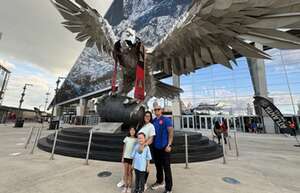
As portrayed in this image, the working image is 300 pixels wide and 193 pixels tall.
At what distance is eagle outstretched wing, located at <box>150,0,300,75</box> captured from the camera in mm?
2990

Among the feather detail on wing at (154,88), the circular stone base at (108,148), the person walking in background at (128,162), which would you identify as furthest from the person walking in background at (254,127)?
the person walking in background at (128,162)

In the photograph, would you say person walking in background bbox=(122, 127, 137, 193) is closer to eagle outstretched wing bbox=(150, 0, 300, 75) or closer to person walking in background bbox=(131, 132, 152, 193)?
person walking in background bbox=(131, 132, 152, 193)

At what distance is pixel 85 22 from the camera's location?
6352 millimetres

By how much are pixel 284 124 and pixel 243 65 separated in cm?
1511

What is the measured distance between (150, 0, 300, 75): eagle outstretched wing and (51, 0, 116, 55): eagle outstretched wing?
2289mm

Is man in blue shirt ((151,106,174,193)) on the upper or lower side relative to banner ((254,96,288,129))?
lower

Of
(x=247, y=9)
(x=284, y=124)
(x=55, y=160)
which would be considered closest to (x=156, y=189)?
(x=55, y=160)

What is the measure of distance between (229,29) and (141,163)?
3513mm

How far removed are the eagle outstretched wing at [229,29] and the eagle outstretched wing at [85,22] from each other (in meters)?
2.29

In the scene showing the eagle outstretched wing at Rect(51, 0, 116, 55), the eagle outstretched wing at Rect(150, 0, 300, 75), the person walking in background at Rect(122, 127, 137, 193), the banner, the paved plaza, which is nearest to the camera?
the person walking in background at Rect(122, 127, 137, 193)

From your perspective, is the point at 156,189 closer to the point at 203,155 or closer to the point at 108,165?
the point at 108,165

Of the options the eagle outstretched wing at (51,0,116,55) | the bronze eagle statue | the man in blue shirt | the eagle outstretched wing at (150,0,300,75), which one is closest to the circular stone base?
the man in blue shirt

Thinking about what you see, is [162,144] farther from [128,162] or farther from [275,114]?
[275,114]

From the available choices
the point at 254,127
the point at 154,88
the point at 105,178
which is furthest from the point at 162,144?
the point at 254,127
